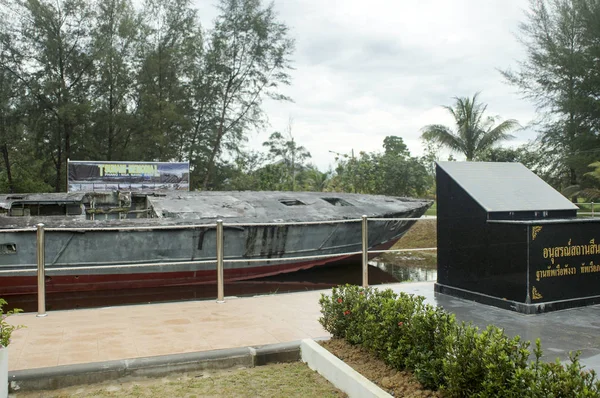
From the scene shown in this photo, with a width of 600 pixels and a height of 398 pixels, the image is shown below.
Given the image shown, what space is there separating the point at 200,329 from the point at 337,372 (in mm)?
1889

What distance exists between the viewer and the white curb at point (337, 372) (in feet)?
10.2

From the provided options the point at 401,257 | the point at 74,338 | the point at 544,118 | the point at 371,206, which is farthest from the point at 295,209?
the point at 544,118

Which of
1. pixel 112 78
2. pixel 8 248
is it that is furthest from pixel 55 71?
pixel 8 248

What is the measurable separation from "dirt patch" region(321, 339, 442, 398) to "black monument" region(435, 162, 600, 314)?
2.09m

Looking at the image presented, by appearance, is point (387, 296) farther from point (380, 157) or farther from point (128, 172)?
point (380, 157)

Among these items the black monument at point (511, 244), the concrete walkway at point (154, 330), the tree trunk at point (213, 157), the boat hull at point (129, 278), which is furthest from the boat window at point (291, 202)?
the tree trunk at point (213, 157)

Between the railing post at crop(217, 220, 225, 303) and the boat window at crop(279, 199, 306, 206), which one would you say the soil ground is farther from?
the railing post at crop(217, 220, 225, 303)

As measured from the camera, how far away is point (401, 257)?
17859 mm

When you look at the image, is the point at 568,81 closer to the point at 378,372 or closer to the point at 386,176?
the point at 386,176

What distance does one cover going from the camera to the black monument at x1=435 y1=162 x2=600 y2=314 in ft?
16.1

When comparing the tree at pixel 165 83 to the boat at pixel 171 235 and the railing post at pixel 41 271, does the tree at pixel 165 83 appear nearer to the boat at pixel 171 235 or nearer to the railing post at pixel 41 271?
the boat at pixel 171 235

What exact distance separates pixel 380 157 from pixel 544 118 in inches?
341

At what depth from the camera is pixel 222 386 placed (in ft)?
11.8

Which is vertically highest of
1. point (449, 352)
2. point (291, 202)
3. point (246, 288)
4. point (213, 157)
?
point (213, 157)
